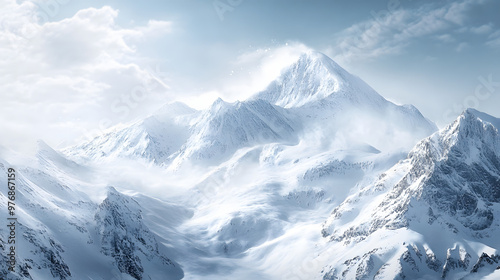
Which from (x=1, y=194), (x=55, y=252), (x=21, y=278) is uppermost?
(x=1, y=194)

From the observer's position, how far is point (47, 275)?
180750 mm

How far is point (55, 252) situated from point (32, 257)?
13587 mm

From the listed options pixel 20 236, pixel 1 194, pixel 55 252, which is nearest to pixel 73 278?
pixel 55 252

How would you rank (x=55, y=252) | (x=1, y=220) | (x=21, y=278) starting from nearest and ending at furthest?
(x=21, y=278)
(x=1, y=220)
(x=55, y=252)

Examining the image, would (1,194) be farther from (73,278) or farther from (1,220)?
(73,278)

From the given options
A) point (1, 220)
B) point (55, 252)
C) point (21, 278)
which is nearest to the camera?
point (21, 278)

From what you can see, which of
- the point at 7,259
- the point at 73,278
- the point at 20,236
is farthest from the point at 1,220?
the point at 73,278

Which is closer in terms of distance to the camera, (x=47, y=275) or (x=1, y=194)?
(x=47, y=275)

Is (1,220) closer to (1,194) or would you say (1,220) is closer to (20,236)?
(20,236)

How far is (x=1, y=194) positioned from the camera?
200 metres

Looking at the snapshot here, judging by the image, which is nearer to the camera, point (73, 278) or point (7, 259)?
point (7, 259)

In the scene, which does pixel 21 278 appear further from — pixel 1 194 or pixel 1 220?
pixel 1 194

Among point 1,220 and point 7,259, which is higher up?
Result: point 1,220

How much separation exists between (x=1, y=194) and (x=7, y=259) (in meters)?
44.7
